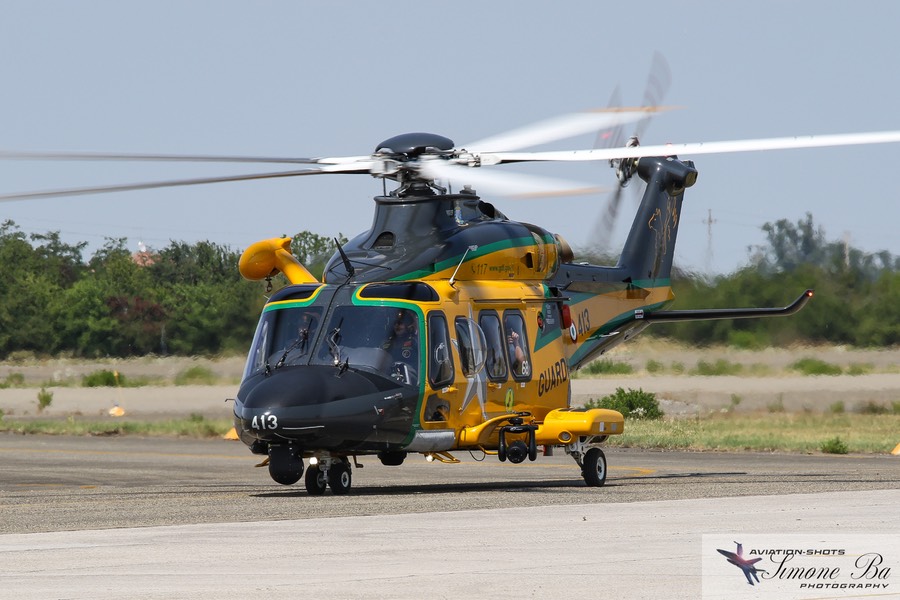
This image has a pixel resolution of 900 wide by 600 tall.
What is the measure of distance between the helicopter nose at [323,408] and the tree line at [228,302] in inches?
555

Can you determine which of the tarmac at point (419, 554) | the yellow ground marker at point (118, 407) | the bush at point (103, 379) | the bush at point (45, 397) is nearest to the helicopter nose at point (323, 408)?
the tarmac at point (419, 554)

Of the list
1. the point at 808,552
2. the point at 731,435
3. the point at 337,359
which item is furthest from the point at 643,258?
the point at 808,552

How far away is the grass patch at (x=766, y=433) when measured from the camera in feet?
95.9

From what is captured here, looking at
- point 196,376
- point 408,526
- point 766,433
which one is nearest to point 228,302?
point 196,376

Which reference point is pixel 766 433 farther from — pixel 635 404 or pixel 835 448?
pixel 835 448

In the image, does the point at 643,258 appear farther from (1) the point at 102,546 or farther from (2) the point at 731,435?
(1) the point at 102,546

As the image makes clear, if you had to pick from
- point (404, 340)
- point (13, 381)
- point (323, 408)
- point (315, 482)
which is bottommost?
point (13, 381)

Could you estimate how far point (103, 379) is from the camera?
4066 centimetres

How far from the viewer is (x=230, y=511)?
585 inches

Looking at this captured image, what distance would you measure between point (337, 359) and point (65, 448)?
16.2 meters

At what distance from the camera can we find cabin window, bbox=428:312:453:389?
17.5 metres

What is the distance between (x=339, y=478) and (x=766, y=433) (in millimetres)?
17779

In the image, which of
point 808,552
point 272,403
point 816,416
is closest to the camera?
point 808,552

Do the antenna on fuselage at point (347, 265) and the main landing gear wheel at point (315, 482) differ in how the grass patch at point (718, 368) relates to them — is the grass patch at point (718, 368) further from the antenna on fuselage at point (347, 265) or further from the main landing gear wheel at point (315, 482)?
the main landing gear wheel at point (315, 482)
